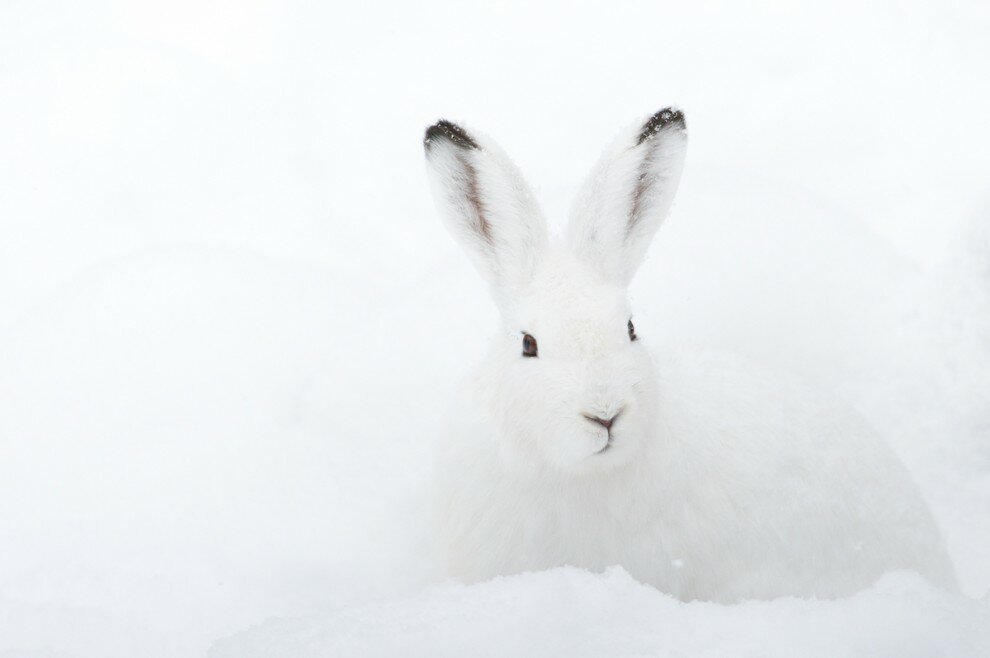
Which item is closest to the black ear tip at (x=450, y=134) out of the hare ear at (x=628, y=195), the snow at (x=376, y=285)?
the hare ear at (x=628, y=195)

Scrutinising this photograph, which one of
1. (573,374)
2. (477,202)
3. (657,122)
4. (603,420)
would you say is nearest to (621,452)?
(603,420)

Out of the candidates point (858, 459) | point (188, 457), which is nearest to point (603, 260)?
point (858, 459)

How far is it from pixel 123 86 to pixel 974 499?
5070 millimetres

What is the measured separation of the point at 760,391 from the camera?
3475 mm

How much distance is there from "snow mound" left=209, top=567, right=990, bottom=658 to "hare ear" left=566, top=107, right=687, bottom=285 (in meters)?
1.07

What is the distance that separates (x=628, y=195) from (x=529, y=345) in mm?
579

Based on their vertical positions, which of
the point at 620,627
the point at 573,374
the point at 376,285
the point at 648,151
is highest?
the point at 648,151

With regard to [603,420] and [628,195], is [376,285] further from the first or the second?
[603,420]

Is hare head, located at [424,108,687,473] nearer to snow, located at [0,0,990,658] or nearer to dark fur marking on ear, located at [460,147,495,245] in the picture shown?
dark fur marking on ear, located at [460,147,495,245]

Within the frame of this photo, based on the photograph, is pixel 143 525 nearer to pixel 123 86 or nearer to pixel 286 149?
pixel 286 149

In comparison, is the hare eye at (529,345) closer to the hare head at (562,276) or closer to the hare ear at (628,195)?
the hare head at (562,276)

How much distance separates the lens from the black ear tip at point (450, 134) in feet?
9.57

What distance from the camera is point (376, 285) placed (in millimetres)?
5188

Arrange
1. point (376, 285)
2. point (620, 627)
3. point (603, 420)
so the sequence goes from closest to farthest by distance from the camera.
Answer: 1. point (620, 627)
2. point (603, 420)
3. point (376, 285)
